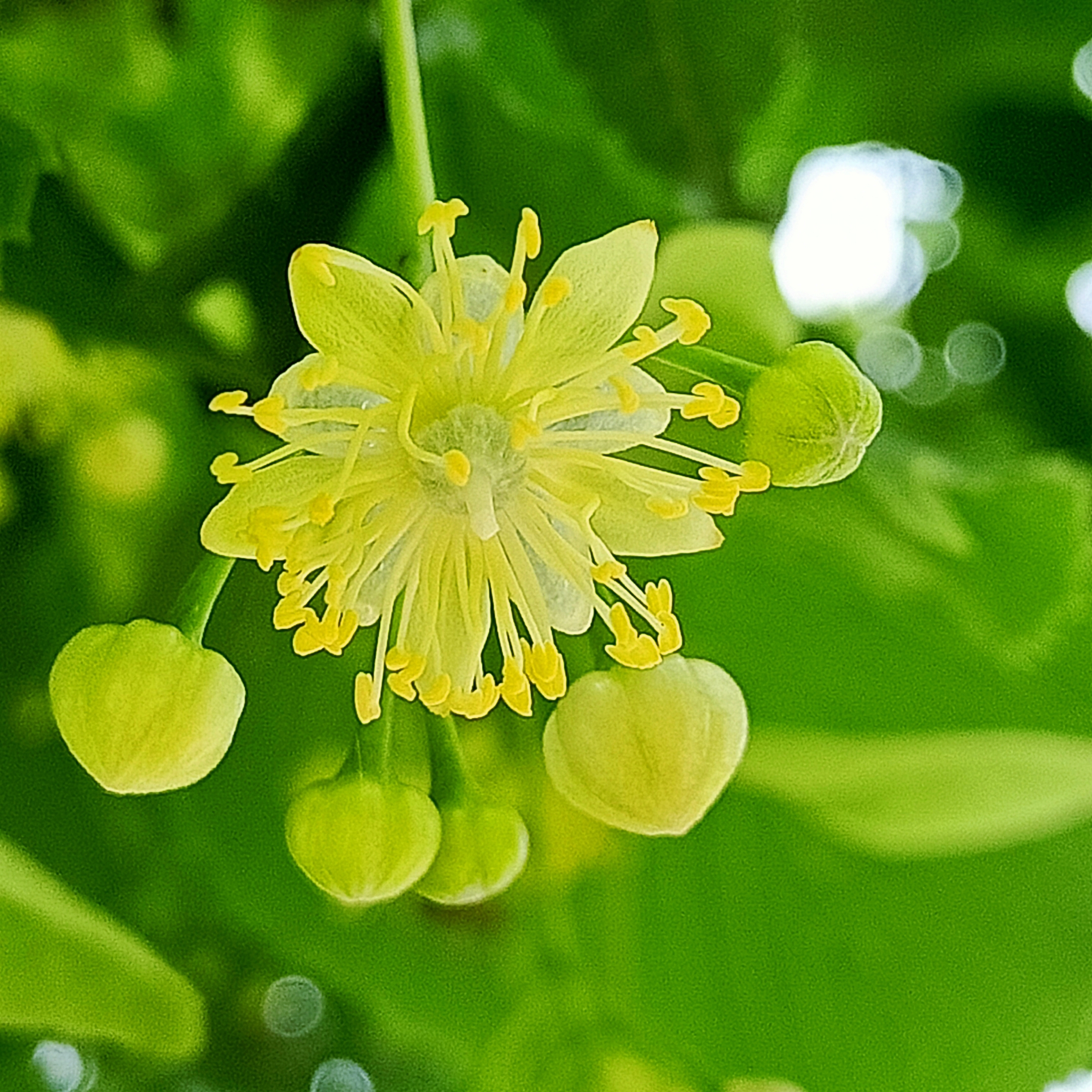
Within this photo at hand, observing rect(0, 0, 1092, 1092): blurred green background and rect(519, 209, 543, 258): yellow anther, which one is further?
rect(0, 0, 1092, 1092): blurred green background

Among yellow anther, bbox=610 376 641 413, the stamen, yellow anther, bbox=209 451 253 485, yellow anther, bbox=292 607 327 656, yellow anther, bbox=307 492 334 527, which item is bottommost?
yellow anther, bbox=292 607 327 656

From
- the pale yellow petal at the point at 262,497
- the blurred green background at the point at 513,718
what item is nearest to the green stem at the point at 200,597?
the pale yellow petal at the point at 262,497

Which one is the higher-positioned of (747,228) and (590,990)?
(747,228)

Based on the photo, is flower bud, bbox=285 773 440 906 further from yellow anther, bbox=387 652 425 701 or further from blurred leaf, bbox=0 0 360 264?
blurred leaf, bbox=0 0 360 264

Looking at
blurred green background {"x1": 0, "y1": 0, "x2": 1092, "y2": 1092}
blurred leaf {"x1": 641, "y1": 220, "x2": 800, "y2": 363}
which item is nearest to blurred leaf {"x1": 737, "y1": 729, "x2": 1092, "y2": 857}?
blurred green background {"x1": 0, "y1": 0, "x2": 1092, "y2": 1092}

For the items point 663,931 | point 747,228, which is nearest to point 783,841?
point 663,931

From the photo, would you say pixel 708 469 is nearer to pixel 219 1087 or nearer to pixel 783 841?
pixel 783 841
